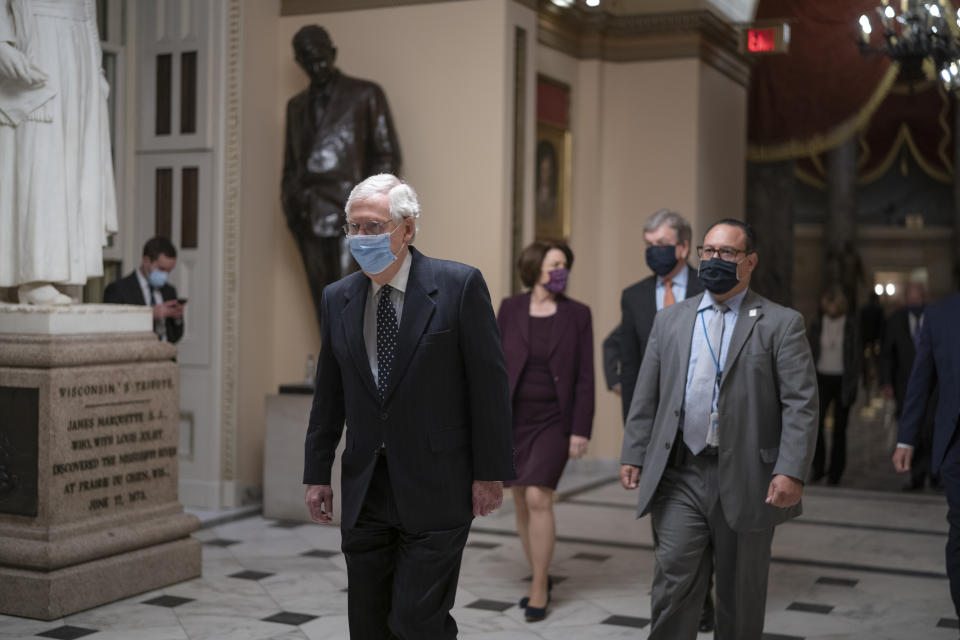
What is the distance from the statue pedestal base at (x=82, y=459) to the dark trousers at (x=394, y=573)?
103 inches

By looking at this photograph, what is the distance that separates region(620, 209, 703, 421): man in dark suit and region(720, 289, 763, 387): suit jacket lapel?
1550 millimetres

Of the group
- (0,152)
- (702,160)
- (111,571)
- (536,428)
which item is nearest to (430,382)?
(536,428)

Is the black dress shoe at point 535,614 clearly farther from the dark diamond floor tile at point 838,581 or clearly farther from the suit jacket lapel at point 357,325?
the suit jacket lapel at point 357,325

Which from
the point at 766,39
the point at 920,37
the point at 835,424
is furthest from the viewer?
the point at 835,424

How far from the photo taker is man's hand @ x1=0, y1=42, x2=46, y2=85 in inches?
228

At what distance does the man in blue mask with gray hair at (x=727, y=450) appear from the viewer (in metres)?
4.07

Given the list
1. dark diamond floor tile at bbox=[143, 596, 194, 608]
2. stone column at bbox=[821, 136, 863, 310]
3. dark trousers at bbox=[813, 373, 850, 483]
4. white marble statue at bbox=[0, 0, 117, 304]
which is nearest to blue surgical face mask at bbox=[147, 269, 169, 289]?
white marble statue at bbox=[0, 0, 117, 304]

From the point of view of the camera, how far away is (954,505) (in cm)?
471

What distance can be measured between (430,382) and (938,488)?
7791mm

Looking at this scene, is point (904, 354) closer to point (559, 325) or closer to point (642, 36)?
point (642, 36)

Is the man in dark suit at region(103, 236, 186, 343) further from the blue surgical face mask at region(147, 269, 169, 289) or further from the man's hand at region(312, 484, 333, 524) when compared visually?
the man's hand at region(312, 484, 333, 524)

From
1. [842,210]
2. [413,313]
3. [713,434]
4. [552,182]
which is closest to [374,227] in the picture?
[413,313]

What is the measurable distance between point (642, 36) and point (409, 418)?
25.5 ft

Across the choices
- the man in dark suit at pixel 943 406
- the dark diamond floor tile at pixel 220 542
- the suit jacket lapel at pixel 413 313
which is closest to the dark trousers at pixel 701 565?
the man in dark suit at pixel 943 406
